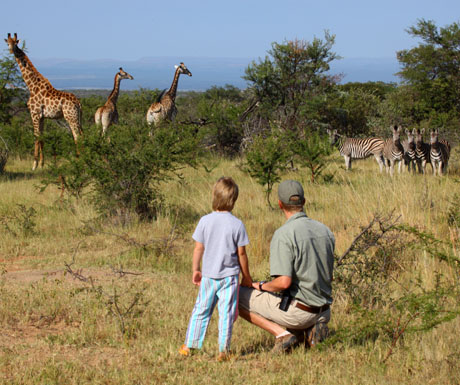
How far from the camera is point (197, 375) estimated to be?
4.50m

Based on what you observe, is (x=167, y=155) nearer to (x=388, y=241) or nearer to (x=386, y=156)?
(x=388, y=241)

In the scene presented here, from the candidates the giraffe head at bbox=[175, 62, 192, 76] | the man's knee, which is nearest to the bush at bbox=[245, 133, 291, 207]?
the man's knee

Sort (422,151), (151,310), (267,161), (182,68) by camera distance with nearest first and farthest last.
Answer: (151,310) < (267,161) < (422,151) < (182,68)

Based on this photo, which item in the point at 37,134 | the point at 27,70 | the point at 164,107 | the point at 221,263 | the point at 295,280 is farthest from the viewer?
the point at 164,107

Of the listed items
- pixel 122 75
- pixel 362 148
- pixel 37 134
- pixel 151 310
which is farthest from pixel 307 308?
pixel 122 75

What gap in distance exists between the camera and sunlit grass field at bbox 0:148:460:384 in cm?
450

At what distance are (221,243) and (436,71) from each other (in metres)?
18.2

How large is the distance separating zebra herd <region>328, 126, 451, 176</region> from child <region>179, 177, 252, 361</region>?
10.4m

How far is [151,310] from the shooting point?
596cm

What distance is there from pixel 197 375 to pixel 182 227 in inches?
194

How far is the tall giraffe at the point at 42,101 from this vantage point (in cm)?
1656

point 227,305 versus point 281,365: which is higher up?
point 227,305

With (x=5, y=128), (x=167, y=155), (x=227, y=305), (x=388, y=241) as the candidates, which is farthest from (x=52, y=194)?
(x=227, y=305)

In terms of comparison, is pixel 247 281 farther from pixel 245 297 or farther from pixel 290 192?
pixel 290 192
